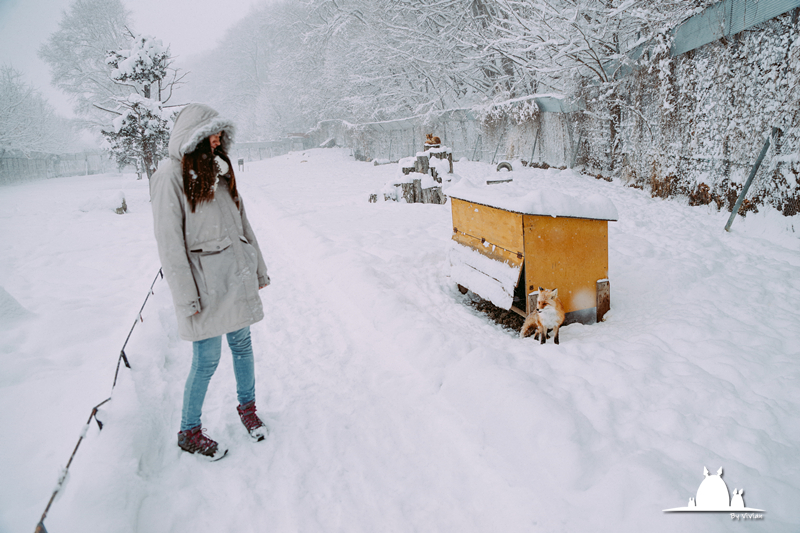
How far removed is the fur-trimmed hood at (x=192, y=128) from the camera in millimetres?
2143

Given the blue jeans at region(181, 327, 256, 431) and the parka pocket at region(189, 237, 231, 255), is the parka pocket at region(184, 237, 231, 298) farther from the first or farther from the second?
the blue jeans at region(181, 327, 256, 431)

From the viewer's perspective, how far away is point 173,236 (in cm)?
212

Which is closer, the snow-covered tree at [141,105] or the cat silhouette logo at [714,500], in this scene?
the cat silhouette logo at [714,500]

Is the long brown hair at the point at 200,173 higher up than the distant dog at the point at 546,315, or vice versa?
A: the long brown hair at the point at 200,173

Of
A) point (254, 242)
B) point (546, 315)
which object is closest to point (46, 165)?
point (254, 242)

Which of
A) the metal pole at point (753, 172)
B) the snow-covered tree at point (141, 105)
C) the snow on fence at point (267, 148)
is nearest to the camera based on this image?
the metal pole at point (753, 172)

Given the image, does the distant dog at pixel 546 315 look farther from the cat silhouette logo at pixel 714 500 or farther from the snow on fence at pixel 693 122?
the snow on fence at pixel 693 122

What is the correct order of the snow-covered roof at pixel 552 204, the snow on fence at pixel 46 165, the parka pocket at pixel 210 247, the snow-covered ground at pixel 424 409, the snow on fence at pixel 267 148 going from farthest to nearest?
the snow on fence at pixel 267 148
the snow on fence at pixel 46 165
the snow-covered roof at pixel 552 204
the parka pocket at pixel 210 247
the snow-covered ground at pixel 424 409

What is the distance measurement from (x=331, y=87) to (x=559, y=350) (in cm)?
3084

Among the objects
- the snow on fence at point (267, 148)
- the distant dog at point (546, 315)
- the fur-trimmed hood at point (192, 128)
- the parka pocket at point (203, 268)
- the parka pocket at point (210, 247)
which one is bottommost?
the distant dog at point (546, 315)

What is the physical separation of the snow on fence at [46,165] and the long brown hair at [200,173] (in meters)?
34.5

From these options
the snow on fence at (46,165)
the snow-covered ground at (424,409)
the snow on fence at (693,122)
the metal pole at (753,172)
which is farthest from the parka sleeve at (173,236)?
the snow on fence at (46,165)

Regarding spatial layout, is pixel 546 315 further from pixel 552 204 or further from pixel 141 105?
pixel 141 105

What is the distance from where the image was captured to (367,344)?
3.69 metres
